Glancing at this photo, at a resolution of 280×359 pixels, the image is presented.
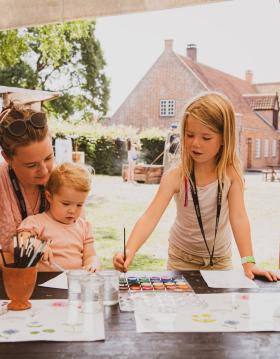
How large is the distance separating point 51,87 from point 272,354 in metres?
24.2

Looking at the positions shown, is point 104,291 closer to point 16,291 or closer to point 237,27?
point 16,291

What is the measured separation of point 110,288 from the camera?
1364 mm

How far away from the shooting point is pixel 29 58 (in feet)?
75.4

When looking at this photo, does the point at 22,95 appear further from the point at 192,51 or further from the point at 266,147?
the point at 266,147

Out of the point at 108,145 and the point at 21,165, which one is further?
the point at 108,145

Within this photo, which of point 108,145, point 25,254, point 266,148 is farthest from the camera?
point 266,148

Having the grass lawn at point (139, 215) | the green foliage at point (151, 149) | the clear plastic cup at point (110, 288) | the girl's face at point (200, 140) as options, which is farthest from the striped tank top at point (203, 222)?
the green foliage at point (151, 149)

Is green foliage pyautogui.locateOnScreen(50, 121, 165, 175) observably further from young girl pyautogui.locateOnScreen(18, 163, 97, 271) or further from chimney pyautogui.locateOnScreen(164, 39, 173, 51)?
young girl pyautogui.locateOnScreen(18, 163, 97, 271)

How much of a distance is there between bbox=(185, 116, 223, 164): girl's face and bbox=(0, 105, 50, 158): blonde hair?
57 cm

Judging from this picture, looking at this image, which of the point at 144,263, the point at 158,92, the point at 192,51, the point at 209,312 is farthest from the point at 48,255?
the point at 192,51

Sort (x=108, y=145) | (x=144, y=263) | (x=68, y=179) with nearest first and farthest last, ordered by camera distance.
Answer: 1. (x=68, y=179)
2. (x=144, y=263)
3. (x=108, y=145)

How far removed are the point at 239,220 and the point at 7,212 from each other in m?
0.90

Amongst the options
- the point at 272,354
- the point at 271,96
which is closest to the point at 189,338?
the point at 272,354

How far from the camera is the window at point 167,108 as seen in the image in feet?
82.2
